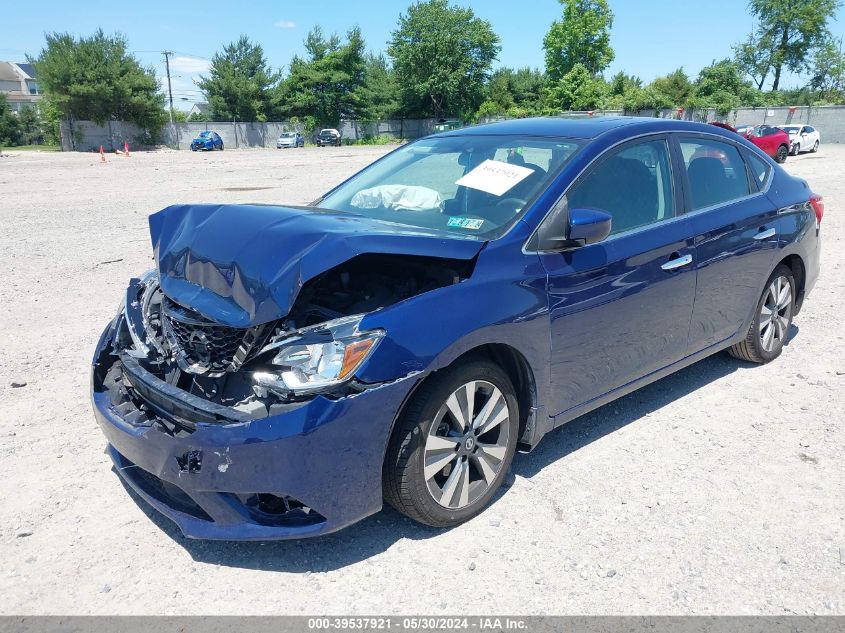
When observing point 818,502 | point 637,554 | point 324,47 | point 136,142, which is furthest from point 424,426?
point 324,47

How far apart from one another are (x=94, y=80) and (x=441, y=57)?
3261 centimetres

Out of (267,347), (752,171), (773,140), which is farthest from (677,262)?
(773,140)

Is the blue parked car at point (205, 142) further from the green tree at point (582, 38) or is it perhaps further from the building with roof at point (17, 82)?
the building with roof at point (17, 82)

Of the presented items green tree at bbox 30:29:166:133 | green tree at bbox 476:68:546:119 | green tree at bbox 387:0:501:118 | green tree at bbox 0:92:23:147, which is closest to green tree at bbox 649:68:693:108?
green tree at bbox 476:68:546:119

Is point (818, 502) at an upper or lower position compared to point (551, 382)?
lower

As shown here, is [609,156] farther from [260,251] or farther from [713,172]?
[260,251]

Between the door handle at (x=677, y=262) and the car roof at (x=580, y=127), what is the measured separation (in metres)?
0.78

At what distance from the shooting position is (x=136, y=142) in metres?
57.1

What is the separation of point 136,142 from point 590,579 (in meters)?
62.0

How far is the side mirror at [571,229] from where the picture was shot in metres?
3.25

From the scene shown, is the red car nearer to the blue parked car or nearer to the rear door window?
the rear door window

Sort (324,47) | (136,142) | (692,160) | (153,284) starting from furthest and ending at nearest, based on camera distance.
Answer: (324,47) < (136,142) < (692,160) < (153,284)

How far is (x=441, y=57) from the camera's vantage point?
67.9 meters

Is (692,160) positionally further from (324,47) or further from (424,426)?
(324,47)
